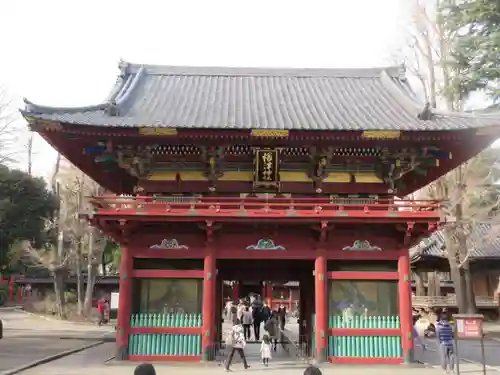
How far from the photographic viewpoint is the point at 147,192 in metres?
16.5

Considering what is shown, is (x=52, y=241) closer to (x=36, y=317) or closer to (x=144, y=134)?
(x=36, y=317)

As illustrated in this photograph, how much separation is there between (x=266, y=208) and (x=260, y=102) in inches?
237

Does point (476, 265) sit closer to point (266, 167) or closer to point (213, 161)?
point (266, 167)

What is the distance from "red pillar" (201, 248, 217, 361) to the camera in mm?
15148

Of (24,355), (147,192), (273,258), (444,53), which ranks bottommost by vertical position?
(24,355)

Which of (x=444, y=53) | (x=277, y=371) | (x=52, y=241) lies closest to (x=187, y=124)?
(x=277, y=371)

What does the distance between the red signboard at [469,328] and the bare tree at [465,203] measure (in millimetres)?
16107

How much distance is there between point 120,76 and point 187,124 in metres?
7.93

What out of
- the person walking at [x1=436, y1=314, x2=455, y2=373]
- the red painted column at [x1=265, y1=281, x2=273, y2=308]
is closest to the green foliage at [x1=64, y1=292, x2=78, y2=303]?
the red painted column at [x1=265, y1=281, x2=273, y2=308]

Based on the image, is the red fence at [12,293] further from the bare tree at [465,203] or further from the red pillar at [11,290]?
the bare tree at [465,203]

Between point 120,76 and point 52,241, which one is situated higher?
point 120,76

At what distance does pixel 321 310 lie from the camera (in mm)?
15391

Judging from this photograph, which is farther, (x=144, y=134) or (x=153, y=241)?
(x=153, y=241)

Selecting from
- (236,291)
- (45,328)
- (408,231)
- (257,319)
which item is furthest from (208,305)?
(236,291)
